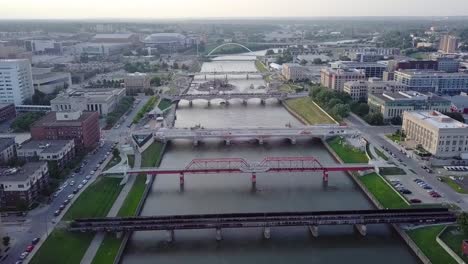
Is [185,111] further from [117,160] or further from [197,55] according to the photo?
[197,55]

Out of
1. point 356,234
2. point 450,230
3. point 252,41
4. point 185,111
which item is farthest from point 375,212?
point 252,41

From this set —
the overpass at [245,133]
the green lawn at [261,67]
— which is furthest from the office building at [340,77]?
the green lawn at [261,67]

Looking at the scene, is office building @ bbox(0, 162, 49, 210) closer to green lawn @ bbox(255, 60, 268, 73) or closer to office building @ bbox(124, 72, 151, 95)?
office building @ bbox(124, 72, 151, 95)

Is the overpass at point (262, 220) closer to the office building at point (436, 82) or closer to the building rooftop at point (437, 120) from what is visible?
the building rooftop at point (437, 120)

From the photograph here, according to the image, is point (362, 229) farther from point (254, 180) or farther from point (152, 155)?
point (152, 155)

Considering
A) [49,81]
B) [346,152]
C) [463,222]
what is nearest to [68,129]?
[346,152]

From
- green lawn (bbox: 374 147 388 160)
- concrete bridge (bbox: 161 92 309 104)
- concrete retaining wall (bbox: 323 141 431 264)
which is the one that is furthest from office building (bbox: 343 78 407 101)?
concrete retaining wall (bbox: 323 141 431 264)
